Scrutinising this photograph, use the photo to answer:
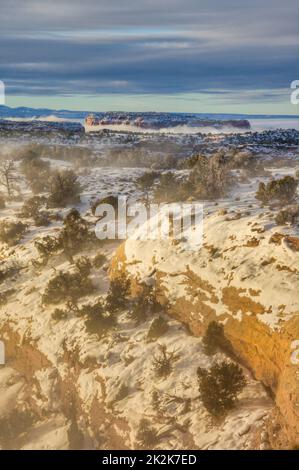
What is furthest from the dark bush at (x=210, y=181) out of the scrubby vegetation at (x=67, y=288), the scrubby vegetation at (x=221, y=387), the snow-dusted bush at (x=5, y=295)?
the scrubby vegetation at (x=221, y=387)

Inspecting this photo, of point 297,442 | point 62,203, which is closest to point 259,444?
point 297,442

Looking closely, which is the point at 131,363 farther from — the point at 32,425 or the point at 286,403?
the point at 286,403

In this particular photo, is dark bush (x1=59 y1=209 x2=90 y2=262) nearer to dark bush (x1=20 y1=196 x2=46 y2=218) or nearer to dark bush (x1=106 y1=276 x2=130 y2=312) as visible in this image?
dark bush (x1=106 y1=276 x2=130 y2=312)

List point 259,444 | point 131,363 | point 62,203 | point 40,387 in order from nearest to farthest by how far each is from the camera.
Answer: point 259,444
point 131,363
point 40,387
point 62,203

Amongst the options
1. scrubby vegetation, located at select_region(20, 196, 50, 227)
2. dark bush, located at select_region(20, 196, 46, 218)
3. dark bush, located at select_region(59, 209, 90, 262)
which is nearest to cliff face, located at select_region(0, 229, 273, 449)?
dark bush, located at select_region(59, 209, 90, 262)

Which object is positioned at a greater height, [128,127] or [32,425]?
[128,127]

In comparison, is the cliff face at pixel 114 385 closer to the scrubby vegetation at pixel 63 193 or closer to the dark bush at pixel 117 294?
the dark bush at pixel 117 294
